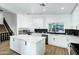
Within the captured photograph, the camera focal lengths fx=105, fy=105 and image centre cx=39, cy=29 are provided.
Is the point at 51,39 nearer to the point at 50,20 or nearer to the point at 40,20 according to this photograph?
the point at 50,20

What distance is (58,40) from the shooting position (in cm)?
604

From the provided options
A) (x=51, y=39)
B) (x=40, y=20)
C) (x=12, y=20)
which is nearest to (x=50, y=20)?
(x=40, y=20)

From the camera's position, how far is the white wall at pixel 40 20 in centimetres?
747

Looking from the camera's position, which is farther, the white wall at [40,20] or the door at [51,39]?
the white wall at [40,20]

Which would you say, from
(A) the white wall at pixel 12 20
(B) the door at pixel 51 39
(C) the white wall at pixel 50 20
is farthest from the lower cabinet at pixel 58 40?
(A) the white wall at pixel 12 20

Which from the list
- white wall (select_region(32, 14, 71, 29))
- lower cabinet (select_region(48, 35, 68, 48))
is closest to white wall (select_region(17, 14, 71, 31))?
white wall (select_region(32, 14, 71, 29))

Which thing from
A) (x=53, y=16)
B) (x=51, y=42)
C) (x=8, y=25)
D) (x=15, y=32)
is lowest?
(x=51, y=42)

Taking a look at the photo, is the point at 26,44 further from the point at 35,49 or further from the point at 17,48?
the point at 17,48

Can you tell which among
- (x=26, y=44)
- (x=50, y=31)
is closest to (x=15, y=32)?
(x=50, y=31)

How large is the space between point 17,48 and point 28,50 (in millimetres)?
995

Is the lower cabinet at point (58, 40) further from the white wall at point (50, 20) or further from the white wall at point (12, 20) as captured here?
the white wall at point (12, 20)

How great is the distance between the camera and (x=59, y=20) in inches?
298

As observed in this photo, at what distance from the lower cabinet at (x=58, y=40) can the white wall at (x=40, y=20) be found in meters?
1.54

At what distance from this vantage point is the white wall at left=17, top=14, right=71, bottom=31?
24.5ft
